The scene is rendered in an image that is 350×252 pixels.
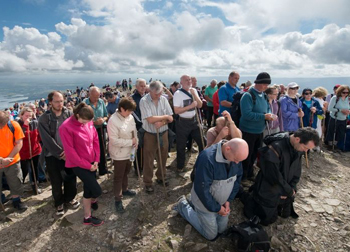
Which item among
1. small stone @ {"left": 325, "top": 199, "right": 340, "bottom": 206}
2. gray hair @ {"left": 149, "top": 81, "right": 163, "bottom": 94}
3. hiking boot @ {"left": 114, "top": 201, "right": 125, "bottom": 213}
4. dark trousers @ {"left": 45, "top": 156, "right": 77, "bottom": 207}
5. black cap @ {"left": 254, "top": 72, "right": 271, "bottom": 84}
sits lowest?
small stone @ {"left": 325, "top": 199, "right": 340, "bottom": 206}

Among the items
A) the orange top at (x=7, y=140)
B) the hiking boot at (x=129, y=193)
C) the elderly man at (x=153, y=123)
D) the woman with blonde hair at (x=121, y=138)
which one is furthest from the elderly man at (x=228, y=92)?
the orange top at (x=7, y=140)

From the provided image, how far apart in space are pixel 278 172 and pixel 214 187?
134 cm

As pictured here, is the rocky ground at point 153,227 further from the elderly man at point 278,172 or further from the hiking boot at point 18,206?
the elderly man at point 278,172

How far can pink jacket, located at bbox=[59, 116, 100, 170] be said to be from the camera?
153 inches

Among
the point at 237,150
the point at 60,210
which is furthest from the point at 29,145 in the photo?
the point at 237,150

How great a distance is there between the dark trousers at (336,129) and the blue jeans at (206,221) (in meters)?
7.58

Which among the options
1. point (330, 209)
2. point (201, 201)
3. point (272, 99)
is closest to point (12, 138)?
point (201, 201)

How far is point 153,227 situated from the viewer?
4.16 metres

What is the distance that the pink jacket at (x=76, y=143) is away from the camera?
3898mm

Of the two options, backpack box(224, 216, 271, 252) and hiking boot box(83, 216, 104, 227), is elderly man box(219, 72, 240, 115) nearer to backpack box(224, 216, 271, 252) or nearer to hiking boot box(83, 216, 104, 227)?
backpack box(224, 216, 271, 252)

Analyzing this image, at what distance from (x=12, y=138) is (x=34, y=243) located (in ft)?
7.78

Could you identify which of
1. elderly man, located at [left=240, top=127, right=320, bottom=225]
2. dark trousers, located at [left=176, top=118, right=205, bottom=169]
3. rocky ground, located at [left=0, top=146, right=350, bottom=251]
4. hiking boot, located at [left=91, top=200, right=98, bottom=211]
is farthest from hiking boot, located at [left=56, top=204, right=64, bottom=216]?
elderly man, located at [left=240, top=127, right=320, bottom=225]

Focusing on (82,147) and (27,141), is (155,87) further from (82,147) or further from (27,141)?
(27,141)

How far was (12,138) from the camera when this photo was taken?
4.62 m
